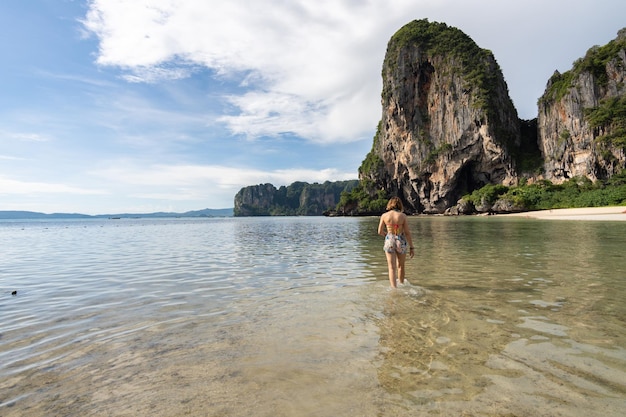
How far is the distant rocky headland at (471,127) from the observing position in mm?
72250

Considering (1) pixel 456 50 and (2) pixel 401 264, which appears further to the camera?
(1) pixel 456 50

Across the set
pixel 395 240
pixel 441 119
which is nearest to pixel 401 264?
pixel 395 240

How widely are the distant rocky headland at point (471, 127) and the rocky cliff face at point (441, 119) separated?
30cm

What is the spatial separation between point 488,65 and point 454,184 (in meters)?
35.7

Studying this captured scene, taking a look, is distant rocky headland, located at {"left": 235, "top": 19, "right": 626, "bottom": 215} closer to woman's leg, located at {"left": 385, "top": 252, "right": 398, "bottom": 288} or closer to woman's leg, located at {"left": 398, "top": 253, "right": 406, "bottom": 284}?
woman's leg, located at {"left": 398, "top": 253, "right": 406, "bottom": 284}

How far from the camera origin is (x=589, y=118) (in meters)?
72.4

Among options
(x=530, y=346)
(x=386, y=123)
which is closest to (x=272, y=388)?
(x=530, y=346)

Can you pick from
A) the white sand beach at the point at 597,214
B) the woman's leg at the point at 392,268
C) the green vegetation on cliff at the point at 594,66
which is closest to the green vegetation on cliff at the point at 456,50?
the green vegetation on cliff at the point at 594,66

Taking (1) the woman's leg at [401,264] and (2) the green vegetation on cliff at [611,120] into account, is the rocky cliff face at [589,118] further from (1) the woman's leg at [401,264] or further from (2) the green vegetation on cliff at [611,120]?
(1) the woman's leg at [401,264]

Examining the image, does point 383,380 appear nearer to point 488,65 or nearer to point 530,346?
point 530,346

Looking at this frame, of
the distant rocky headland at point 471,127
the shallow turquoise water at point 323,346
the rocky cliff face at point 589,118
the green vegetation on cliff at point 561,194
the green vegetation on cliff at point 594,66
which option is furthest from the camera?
the green vegetation on cliff at point 594,66

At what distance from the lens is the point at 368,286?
8.62m

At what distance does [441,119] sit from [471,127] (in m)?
11.2

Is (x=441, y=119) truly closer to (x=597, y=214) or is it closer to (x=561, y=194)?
(x=561, y=194)
